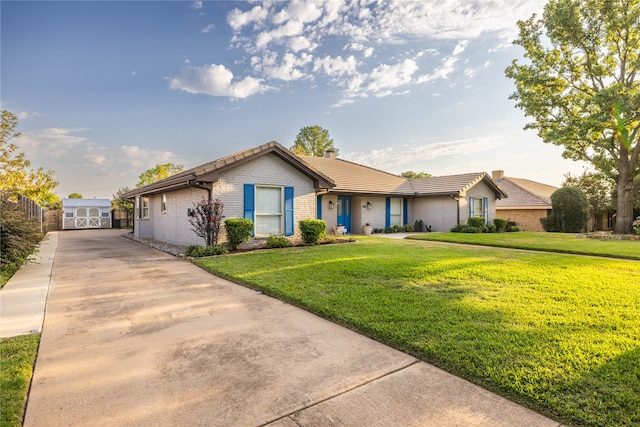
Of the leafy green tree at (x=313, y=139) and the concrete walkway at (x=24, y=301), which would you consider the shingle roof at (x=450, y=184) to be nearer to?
the concrete walkway at (x=24, y=301)

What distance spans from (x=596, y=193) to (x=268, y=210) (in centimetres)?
2664

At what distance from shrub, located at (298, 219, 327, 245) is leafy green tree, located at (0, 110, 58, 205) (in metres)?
15.0

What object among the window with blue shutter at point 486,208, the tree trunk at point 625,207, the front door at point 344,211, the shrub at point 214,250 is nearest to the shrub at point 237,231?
the shrub at point 214,250

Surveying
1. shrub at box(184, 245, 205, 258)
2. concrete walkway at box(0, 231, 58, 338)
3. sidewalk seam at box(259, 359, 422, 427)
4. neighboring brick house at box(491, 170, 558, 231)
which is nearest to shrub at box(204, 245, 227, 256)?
shrub at box(184, 245, 205, 258)

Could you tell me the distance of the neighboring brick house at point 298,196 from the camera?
11031 millimetres

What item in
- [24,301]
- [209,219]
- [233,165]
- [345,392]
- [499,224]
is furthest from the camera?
[499,224]

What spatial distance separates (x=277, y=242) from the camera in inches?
439

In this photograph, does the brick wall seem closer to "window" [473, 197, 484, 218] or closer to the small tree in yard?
"window" [473, 197, 484, 218]

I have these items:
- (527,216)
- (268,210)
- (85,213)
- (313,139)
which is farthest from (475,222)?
(85,213)

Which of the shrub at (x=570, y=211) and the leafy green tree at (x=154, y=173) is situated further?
→ the leafy green tree at (x=154, y=173)

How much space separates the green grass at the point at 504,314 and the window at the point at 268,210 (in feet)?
11.4

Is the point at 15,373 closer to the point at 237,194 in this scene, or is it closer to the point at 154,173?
the point at 237,194

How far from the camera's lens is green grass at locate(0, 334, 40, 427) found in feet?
7.50

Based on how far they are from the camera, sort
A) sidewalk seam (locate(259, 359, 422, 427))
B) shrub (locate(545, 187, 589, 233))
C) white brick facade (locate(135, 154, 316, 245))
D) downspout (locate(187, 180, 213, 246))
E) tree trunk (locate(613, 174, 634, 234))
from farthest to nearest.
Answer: shrub (locate(545, 187, 589, 233))
tree trunk (locate(613, 174, 634, 234))
white brick facade (locate(135, 154, 316, 245))
downspout (locate(187, 180, 213, 246))
sidewalk seam (locate(259, 359, 422, 427))
